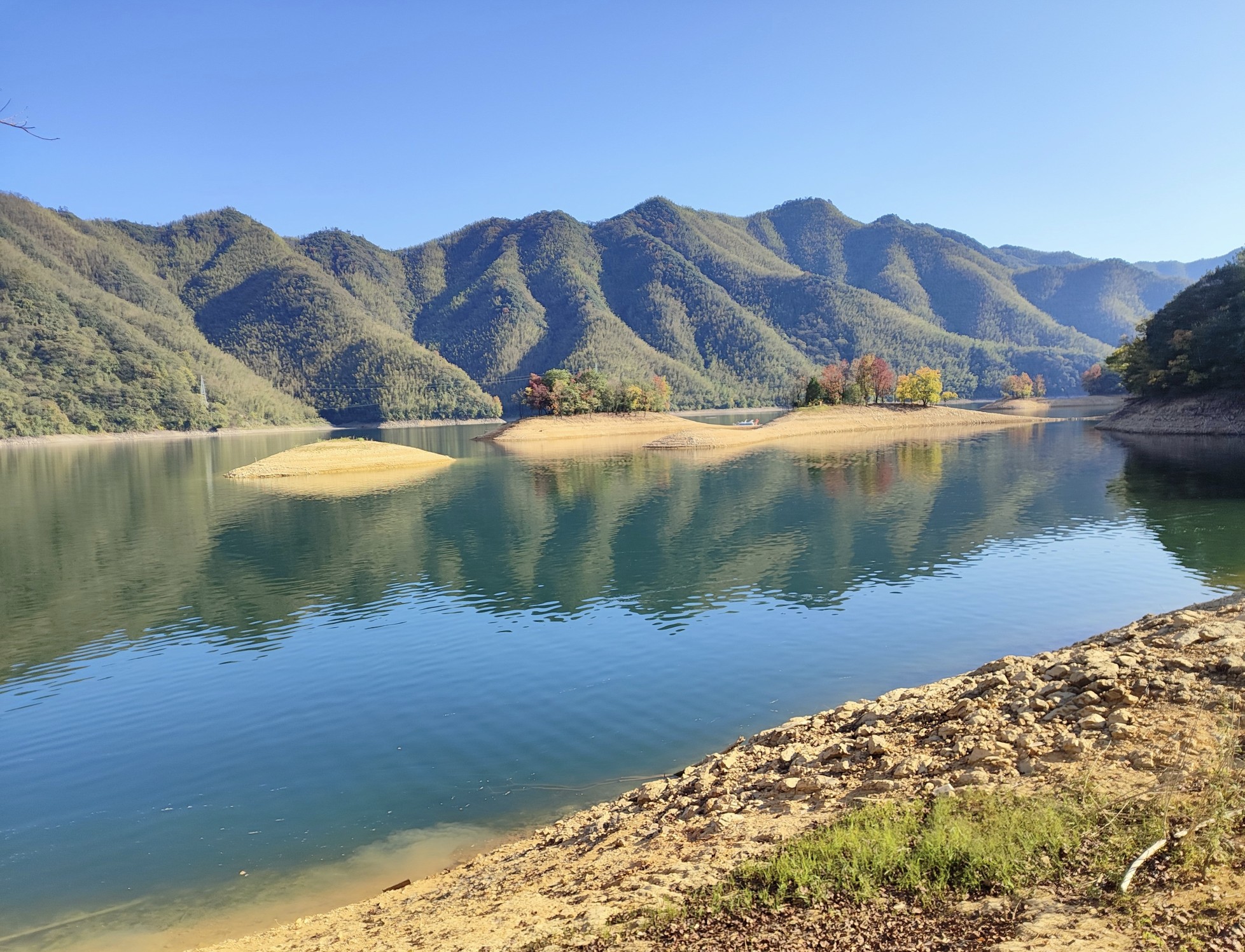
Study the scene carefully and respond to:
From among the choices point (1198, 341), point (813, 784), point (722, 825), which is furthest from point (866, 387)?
point (722, 825)

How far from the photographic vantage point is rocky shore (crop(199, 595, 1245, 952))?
654 cm

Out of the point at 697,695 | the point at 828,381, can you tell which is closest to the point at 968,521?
the point at 697,695

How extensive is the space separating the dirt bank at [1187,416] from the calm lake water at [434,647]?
4076cm

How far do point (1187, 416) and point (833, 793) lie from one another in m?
96.4

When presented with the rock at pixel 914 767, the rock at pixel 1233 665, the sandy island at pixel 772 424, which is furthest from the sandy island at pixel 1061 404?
the rock at pixel 914 767

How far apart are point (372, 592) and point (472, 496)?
1069 inches

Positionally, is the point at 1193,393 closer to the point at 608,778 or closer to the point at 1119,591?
the point at 1119,591

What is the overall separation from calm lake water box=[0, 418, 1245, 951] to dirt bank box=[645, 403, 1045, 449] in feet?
181

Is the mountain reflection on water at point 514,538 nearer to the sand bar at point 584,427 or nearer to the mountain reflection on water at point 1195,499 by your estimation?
the mountain reflection on water at point 1195,499

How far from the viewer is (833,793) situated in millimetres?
8945

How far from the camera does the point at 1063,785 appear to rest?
7801 mm

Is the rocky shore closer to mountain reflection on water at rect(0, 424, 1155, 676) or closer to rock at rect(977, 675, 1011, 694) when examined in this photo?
rock at rect(977, 675, 1011, 694)

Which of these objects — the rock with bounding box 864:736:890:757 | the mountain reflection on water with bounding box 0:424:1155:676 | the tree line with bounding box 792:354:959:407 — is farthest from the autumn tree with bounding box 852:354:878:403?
the rock with bounding box 864:736:890:757

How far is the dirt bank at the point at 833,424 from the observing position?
104 metres
